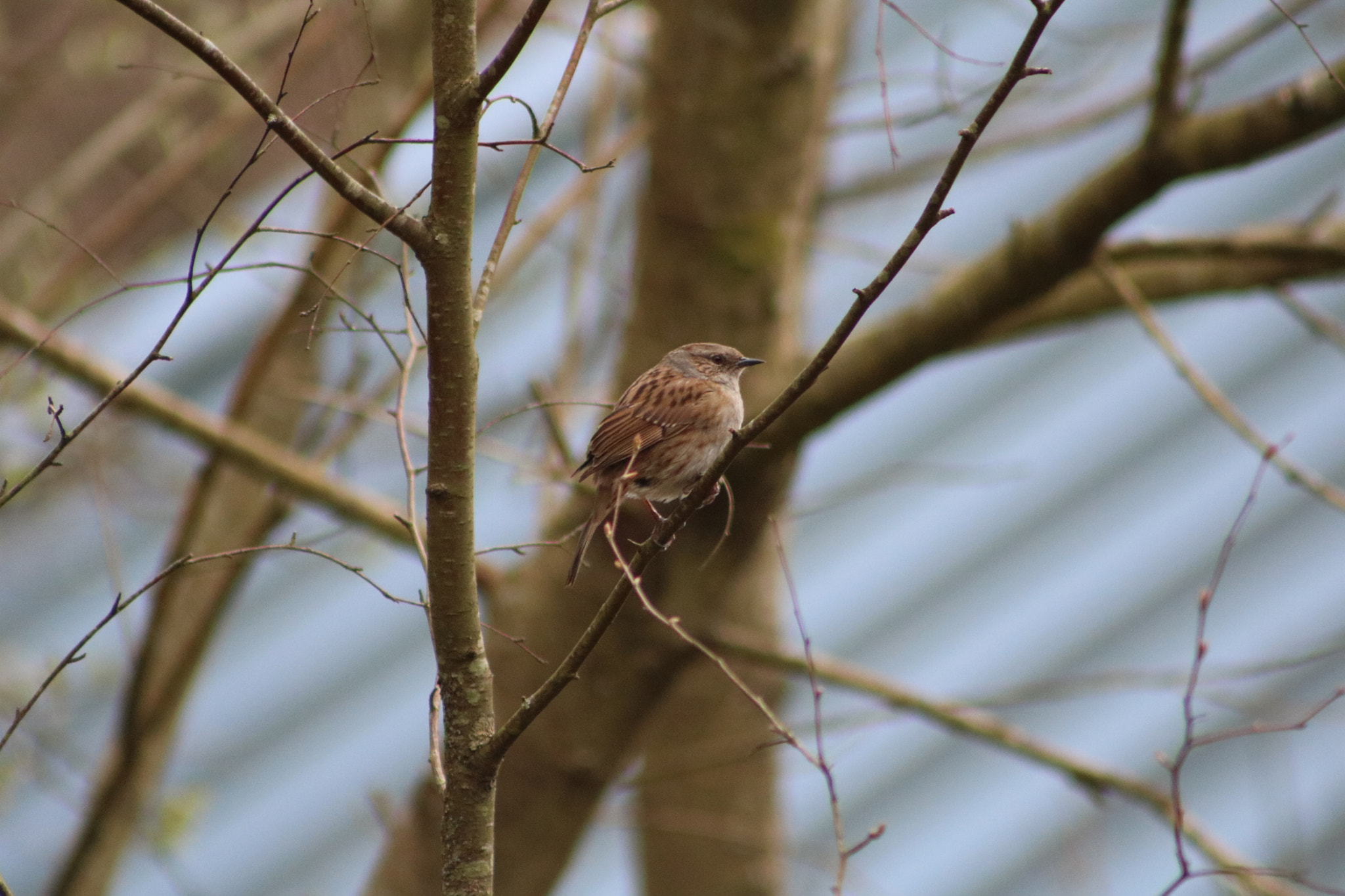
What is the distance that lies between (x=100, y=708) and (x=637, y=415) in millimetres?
7204

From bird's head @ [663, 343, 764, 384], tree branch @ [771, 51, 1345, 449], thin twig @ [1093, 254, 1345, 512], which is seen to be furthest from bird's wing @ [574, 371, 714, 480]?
thin twig @ [1093, 254, 1345, 512]

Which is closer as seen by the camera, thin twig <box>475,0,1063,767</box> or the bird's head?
thin twig <box>475,0,1063,767</box>

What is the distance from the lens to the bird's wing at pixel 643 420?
12.9 feet

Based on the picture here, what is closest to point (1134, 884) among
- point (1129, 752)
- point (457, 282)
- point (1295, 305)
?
point (1129, 752)

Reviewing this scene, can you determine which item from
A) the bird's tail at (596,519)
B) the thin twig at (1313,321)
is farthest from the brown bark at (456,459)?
the thin twig at (1313,321)

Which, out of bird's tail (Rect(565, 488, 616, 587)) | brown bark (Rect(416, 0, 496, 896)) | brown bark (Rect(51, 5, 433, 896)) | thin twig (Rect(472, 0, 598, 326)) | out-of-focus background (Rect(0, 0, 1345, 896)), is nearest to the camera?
brown bark (Rect(416, 0, 496, 896))

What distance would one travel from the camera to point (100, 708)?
962 centimetres

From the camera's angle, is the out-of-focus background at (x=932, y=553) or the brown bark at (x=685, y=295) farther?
the out-of-focus background at (x=932, y=553)

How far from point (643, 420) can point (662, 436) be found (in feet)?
0.25

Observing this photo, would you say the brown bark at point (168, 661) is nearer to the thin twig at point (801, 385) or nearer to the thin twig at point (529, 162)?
the thin twig at point (529, 162)

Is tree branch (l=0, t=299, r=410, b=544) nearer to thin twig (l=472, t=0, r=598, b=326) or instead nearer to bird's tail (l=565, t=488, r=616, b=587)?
bird's tail (l=565, t=488, r=616, b=587)

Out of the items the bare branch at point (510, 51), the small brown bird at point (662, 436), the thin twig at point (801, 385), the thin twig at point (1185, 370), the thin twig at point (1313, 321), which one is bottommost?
the thin twig at point (801, 385)

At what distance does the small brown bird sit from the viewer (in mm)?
3939

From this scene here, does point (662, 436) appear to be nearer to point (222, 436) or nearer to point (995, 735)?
point (222, 436)
